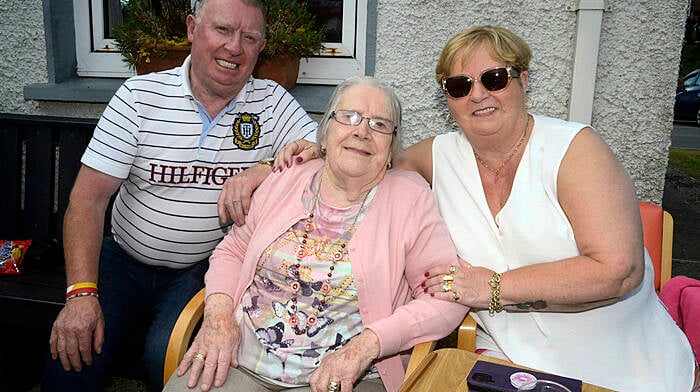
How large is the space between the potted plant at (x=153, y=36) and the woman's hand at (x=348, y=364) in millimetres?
2086

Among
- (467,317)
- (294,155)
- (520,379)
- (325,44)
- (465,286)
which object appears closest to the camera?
(520,379)

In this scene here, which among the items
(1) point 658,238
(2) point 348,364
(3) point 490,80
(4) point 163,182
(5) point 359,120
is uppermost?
(3) point 490,80

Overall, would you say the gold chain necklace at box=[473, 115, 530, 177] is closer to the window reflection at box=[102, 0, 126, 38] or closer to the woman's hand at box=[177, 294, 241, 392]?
the woman's hand at box=[177, 294, 241, 392]

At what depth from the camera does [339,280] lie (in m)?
1.94

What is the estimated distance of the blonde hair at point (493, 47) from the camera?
77.1 inches

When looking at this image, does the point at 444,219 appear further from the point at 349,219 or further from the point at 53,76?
the point at 53,76

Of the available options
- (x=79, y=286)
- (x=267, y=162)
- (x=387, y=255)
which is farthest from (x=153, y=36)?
(x=387, y=255)

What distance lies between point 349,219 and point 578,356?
0.91 m

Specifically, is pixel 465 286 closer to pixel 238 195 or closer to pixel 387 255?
pixel 387 255

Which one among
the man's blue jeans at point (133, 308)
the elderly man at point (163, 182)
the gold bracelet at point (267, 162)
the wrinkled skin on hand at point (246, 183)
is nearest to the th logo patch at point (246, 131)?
the elderly man at point (163, 182)

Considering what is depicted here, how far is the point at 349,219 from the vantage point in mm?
2043

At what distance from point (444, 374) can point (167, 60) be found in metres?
2.51

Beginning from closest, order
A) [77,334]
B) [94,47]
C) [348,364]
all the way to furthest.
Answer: [348,364], [77,334], [94,47]

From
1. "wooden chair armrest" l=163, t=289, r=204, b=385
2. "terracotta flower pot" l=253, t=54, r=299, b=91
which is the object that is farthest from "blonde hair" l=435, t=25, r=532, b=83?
"terracotta flower pot" l=253, t=54, r=299, b=91
